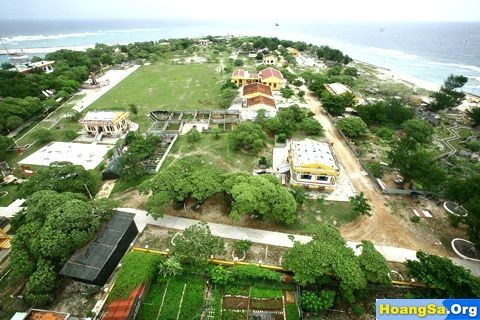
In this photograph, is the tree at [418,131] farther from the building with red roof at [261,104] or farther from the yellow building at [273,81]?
the yellow building at [273,81]

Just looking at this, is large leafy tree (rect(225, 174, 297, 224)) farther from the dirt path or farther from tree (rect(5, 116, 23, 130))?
tree (rect(5, 116, 23, 130))

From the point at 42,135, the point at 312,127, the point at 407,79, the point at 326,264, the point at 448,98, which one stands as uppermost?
the point at 448,98

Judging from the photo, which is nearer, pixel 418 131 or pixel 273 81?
pixel 418 131

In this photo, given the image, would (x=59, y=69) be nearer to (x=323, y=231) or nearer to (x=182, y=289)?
(x=182, y=289)

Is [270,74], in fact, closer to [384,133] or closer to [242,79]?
[242,79]

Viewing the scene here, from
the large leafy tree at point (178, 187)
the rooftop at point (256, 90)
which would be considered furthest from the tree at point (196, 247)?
the rooftop at point (256, 90)

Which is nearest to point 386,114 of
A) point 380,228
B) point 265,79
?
point 380,228
